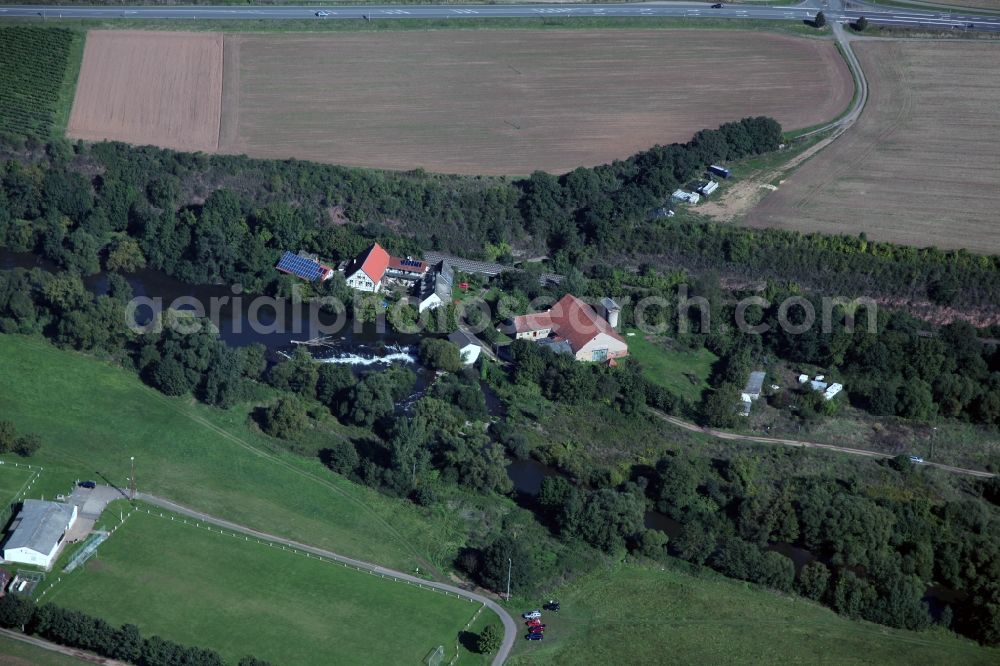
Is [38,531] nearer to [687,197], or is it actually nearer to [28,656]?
[28,656]

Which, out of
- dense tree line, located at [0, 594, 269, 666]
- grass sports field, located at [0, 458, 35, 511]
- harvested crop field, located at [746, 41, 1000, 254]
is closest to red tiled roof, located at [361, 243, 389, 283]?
harvested crop field, located at [746, 41, 1000, 254]

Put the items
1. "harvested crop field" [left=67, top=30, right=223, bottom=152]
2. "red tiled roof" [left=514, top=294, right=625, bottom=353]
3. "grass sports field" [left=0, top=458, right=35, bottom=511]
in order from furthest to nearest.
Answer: "harvested crop field" [left=67, top=30, right=223, bottom=152], "red tiled roof" [left=514, top=294, right=625, bottom=353], "grass sports field" [left=0, top=458, right=35, bottom=511]

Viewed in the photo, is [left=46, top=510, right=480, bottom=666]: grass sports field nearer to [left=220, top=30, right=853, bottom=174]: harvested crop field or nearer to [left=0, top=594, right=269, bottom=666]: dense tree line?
[left=0, top=594, right=269, bottom=666]: dense tree line

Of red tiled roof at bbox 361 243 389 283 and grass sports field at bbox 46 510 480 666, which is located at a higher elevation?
red tiled roof at bbox 361 243 389 283

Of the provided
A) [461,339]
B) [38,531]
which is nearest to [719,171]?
[461,339]

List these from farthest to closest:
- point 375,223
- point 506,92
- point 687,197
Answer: point 506,92
point 687,197
point 375,223

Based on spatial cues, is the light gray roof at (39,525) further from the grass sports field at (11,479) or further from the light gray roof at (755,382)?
the light gray roof at (755,382)

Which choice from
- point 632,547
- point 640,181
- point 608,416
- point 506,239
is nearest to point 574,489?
point 632,547
